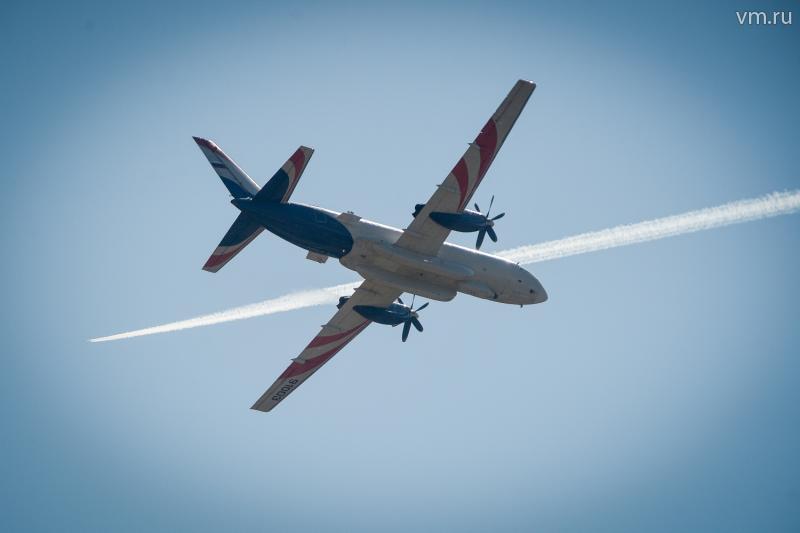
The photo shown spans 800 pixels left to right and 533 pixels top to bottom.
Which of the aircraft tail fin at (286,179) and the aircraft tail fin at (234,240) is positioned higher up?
the aircraft tail fin at (286,179)

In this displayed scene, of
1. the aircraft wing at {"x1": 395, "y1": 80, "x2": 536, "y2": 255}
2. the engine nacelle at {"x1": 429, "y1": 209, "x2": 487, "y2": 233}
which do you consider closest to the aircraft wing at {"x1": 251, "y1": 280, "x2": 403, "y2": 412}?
the aircraft wing at {"x1": 395, "y1": 80, "x2": 536, "y2": 255}

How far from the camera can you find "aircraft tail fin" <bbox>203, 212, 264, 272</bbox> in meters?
48.4

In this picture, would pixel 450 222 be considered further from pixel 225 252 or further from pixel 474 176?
pixel 225 252

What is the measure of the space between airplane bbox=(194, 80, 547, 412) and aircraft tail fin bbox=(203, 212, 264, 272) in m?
0.05

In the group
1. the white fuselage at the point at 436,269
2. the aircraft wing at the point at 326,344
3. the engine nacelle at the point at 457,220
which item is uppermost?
the engine nacelle at the point at 457,220

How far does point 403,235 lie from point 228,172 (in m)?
9.30

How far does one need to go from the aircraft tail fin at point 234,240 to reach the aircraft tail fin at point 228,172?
134 cm

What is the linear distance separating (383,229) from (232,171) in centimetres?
807

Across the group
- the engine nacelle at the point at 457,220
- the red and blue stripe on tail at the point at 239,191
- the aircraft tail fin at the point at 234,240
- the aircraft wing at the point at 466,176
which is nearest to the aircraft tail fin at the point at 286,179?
the red and blue stripe on tail at the point at 239,191

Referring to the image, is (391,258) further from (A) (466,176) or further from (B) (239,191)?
(B) (239,191)

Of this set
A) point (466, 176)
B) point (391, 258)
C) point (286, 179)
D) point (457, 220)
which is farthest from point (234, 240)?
point (466, 176)

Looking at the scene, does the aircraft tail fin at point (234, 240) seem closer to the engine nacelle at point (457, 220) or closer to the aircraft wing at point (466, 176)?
the aircraft wing at point (466, 176)

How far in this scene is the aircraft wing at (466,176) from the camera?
45.6m

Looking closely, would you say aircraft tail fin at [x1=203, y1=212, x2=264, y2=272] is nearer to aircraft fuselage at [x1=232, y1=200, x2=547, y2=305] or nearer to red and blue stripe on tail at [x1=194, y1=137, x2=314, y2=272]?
red and blue stripe on tail at [x1=194, y1=137, x2=314, y2=272]
